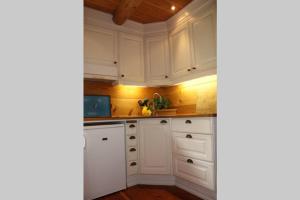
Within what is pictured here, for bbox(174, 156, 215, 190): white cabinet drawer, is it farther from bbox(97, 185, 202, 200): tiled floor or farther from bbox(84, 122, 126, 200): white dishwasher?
bbox(84, 122, 126, 200): white dishwasher

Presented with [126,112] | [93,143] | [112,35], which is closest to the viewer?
[93,143]

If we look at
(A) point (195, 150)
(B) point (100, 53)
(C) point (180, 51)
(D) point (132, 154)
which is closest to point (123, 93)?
(B) point (100, 53)

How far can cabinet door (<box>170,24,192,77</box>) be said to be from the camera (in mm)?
2303

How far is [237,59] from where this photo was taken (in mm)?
383

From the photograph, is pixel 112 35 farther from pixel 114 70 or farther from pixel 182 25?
pixel 182 25

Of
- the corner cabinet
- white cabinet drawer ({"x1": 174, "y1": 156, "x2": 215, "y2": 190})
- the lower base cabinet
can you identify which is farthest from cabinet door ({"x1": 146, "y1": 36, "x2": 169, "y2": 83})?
white cabinet drawer ({"x1": 174, "y1": 156, "x2": 215, "y2": 190})

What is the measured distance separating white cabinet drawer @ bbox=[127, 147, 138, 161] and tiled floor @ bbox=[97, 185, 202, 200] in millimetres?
349

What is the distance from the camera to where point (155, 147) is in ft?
7.04

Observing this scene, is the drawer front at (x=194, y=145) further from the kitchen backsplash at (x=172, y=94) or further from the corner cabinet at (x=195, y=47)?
the corner cabinet at (x=195, y=47)

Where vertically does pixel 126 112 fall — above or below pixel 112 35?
below

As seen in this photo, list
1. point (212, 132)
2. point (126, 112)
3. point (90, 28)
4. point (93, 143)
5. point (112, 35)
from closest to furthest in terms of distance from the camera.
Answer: point (212, 132), point (93, 143), point (90, 28), point (112, 35), point (126, 112)

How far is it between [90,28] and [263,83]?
236cm

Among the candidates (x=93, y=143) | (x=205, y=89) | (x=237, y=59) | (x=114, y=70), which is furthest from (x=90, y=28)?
(x=237, y=59)

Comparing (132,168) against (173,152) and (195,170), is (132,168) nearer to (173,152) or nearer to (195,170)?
(173,152)
